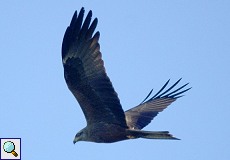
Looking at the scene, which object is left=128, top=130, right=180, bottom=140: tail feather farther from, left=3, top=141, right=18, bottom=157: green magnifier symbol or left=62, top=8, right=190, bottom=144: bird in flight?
left=3, top=141, right=18, bottom=157: green magnifier symbol

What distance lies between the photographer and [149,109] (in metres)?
14.0

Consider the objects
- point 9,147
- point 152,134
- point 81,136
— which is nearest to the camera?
point 152,134

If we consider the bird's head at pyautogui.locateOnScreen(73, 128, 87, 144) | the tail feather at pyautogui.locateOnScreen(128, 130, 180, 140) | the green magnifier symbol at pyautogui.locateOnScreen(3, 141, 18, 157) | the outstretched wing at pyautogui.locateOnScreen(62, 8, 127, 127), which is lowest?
the tail feather at pyautogui.locateOnScreen(128, 130, 180, 140)

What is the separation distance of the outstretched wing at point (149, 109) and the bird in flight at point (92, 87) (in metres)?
1.42

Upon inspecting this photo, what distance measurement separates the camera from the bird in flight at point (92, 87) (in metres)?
10.7

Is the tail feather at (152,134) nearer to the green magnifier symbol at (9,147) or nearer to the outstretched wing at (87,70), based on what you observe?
the outstretched wing at (87,70)

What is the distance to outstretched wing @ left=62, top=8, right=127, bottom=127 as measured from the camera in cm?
1073

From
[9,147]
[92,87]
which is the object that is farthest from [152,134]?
[9,147]

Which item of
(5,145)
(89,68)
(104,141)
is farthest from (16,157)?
(89,68)

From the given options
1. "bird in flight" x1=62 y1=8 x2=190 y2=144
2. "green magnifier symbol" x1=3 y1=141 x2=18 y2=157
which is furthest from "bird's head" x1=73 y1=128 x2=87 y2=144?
"green magnifier symbol" x1=3 y1=141 x2=18 y2=157

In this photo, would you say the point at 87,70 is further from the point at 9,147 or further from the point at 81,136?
the point at 9,147

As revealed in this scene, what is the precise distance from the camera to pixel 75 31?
10.8m

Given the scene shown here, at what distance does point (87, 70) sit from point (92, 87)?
13.1 inches

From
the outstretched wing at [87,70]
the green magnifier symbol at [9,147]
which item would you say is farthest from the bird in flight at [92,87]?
the green magnifier symbol at [9,147]
